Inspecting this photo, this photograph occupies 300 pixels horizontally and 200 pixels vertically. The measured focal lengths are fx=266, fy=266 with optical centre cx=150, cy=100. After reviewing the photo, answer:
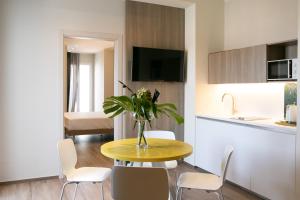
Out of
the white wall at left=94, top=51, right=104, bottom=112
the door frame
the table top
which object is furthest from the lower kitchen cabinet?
the white wall at left=94, top=51, right=104, bottom=112

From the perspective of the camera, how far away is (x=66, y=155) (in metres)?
2.71

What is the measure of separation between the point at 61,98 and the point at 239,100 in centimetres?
282

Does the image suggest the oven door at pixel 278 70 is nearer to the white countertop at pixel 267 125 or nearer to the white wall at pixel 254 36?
the white wall at pixel 254 36

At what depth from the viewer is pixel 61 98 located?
156 inches

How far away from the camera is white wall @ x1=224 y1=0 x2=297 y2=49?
139 inches

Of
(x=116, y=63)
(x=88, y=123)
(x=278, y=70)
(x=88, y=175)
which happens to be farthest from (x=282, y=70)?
(x=88, y=123)

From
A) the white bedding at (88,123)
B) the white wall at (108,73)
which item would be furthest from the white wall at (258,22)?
the white wall at (108,73)

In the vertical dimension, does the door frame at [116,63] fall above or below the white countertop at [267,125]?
above

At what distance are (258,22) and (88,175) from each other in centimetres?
326

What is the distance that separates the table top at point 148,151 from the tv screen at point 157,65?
183cm

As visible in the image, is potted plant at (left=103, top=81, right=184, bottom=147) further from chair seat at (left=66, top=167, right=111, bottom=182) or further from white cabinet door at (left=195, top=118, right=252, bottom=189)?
white cabinet door at (left=195, top=118, right=252, bottom=189)

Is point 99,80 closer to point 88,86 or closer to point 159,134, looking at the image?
point 88,86

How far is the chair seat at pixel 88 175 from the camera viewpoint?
8.40 ft

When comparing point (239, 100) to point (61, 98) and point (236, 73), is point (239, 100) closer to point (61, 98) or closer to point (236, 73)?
point (236, 73)
